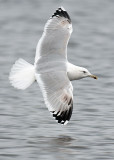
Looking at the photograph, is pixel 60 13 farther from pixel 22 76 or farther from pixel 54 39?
pixel 22 76

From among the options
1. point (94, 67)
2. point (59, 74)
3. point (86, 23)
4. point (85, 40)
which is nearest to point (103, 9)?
point (86, 23)

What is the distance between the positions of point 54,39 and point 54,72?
680 mm

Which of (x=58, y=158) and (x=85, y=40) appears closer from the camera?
(x=58, y=158)

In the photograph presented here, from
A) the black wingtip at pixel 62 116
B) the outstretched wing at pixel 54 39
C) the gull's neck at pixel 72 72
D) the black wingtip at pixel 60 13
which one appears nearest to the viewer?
the black wingtip at pixel 62 116

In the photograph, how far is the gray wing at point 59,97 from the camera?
7.82 m

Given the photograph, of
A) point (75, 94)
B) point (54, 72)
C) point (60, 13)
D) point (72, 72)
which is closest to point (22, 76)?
point (54, 72)

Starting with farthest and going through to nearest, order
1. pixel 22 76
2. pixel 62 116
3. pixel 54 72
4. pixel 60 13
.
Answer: pixel 60 13 < pixel 22 76 < pixel 54 72 < pixel 62 116

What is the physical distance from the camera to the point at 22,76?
27.2 feet

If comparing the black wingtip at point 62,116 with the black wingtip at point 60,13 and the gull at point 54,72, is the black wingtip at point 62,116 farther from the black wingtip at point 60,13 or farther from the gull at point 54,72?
the black wingtip at point 60,13

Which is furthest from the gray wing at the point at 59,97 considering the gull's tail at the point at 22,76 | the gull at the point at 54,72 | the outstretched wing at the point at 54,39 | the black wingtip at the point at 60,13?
the black wingtip at the point at 60,13

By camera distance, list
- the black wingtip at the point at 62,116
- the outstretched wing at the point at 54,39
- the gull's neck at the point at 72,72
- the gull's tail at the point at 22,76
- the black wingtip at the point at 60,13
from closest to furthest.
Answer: the black wingtip at the point at 62,116
the gull's tail at the point at 22,76
the gull's neck at the point at 72,72
the outstretched wing at the point at 54,39
the black wingtip at the point at 60,13

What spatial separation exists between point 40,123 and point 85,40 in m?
6.31

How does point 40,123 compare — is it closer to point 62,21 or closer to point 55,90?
point 55,90

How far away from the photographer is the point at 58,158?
712 centimetres
